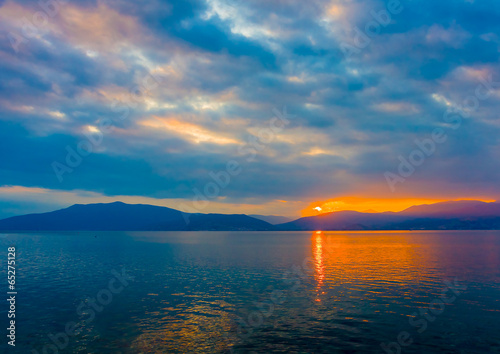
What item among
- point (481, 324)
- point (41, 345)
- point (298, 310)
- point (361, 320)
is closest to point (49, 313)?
point (41, 345)

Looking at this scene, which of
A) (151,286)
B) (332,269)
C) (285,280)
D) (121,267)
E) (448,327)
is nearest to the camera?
(448,327)

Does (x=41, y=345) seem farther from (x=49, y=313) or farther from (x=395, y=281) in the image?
(x=395, y=281)

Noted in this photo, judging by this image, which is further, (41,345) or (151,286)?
(151,286)

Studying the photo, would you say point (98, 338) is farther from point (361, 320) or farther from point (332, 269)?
point (332, 269)

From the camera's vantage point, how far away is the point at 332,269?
92.4 meters

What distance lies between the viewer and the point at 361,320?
1671 inches

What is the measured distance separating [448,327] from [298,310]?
19682 mm

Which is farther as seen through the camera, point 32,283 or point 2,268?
point 2,268

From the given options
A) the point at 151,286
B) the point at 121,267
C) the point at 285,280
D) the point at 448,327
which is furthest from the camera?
the point at 121,267

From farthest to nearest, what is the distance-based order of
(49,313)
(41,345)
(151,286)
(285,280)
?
(285,280)
(151,286)
(49,313)
(41,345)

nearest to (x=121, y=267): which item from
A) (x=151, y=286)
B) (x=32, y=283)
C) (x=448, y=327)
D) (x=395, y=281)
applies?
(x=32, y=283)

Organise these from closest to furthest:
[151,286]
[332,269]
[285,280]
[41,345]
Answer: [41,345] < [151,286] < [285,280] < [332,269]

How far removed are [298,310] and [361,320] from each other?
9.41 m

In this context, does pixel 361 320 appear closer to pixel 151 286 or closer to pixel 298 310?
pixel 298 310
